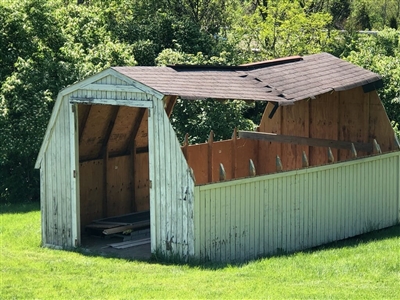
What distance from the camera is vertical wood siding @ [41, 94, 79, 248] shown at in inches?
599

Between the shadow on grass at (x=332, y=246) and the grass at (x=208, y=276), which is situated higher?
the grass at (x=208, y=276)

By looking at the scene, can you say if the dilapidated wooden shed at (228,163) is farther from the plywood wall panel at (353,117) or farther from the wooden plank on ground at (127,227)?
the wooden plank on ground at (127,227)

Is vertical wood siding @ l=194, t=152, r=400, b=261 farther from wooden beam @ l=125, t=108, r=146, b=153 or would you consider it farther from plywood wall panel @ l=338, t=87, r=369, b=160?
wooden beam @ l=125, t=108, r=146, b=153

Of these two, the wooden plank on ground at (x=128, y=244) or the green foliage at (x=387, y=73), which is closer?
the wooden plank on ground at (x=128, y=244)

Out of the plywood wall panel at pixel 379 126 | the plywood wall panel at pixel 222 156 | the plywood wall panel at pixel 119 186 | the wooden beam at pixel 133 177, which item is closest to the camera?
the plywood wall panel at pixel 222 156

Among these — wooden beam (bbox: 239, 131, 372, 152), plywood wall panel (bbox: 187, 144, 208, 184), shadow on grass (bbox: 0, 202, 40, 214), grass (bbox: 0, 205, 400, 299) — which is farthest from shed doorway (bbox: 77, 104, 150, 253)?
shadow on grass (bbox: 0, 202, 40, 214)

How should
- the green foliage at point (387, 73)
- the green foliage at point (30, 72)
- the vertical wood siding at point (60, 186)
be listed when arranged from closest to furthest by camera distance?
Result: the vertical wood siding at point (60, 186)
the green foliage at point (30, 72)
the green foliage at point (387, 73)

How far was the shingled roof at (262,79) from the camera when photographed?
563 inches

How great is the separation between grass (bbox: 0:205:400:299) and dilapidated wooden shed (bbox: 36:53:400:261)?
0.66m

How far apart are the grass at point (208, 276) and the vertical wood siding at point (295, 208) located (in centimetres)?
60

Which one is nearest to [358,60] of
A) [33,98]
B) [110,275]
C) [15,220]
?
[33,98]

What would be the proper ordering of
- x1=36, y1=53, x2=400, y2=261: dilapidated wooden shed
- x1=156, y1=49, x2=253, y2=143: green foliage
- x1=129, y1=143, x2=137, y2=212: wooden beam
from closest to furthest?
x1=36, y1=53, x2=400, y2=261: dilapidated wooden shed
x1=129, y1=143, x2=137, y2=212: wooden beam
x1=156, y1=49, x2=253, y2=143: green foliage

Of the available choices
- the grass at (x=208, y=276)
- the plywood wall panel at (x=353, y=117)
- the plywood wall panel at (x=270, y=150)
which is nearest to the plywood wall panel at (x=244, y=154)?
the plywood wall panel at (x=270, y=150)

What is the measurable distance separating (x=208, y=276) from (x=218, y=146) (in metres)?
4.83
